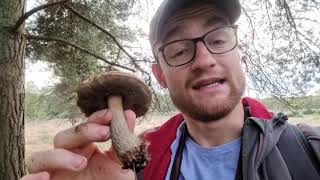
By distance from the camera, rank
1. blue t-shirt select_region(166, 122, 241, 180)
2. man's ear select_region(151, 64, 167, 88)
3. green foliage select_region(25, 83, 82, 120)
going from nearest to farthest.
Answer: blue t-shirt select_region(166, 122, 241, 180) → man's ear select_region(151, 64, 167, 88) → green foliage select_region(25, 83, 82, 120)

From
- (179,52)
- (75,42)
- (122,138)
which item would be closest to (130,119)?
(122,138)

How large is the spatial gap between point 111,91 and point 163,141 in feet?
1.44

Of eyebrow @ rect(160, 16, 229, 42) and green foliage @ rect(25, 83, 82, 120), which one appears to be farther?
green foliage @ rect(25, 83, 82, 120)

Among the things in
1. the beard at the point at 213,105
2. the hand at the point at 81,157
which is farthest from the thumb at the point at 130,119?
the beard at the point at 213,105

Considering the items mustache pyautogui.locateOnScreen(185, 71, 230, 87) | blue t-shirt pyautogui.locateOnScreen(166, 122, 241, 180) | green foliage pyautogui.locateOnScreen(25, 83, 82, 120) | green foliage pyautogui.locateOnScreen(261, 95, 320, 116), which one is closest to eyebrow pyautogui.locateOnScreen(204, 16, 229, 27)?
mustache pyautogui.locateOnScreen(185, 71, 230, 87)

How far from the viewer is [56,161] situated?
1162 mm

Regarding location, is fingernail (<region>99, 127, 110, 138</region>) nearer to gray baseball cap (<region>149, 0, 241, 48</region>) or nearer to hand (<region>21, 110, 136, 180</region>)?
hand (<region>21, 110, 136, 180</region>)

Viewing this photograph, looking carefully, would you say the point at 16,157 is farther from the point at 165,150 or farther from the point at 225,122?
the point at 225,122

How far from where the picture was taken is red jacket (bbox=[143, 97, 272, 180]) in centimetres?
152

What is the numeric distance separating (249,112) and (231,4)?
1.54ft

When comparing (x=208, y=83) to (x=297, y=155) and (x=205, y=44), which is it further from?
(x=297, y=155)

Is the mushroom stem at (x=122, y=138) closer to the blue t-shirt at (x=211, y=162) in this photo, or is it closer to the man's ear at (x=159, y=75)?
the blue t-shirt at (x=211, y=162)

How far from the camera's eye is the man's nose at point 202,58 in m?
1.48

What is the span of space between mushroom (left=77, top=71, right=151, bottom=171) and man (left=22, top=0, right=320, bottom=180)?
5 cm
